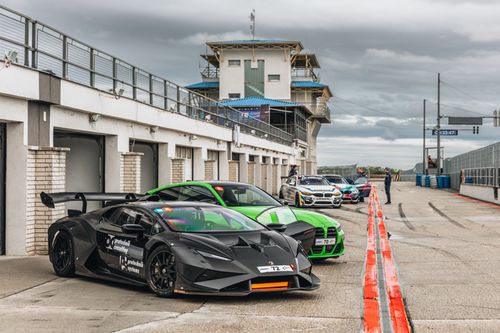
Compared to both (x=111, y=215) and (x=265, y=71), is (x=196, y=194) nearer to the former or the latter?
(x=111, y=215)

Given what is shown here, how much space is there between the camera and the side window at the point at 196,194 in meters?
13.5

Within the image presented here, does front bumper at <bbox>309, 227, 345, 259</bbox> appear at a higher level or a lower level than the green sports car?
lower

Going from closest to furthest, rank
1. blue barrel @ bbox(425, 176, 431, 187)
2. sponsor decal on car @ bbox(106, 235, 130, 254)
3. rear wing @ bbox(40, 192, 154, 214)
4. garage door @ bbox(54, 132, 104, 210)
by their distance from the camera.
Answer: sponsor decal on car @ bbox(106, 235, 130, 254) → rear wing @ bbox(40, 192, 154, 214) → garage door @ bbox(54, 132, 104, 210) → blue barrel @ bbox(425, 176, 431, 187)

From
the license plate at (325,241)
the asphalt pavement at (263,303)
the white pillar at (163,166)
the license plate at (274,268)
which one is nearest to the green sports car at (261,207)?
the license plate at (325,241)

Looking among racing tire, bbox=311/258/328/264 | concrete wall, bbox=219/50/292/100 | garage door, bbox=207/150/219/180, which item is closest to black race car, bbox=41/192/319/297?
racing tire, bbox=311/258/328/264

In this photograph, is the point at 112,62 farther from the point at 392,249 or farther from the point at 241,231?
the point at 241,231

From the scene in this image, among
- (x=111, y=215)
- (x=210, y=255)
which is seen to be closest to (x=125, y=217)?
(x=111, y=215)

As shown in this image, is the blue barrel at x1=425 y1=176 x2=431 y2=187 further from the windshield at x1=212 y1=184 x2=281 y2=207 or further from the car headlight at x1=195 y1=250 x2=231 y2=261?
the car headlight at x1=195 y1=250 x2=231 y2=261

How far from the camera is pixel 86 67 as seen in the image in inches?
704

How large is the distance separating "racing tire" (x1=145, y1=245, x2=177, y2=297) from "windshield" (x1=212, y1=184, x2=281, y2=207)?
4.33 m

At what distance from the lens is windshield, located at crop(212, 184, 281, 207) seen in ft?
44.0

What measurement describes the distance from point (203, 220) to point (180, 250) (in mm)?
1109

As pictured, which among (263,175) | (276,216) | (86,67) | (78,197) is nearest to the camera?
(78,197)

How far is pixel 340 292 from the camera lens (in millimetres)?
9461
